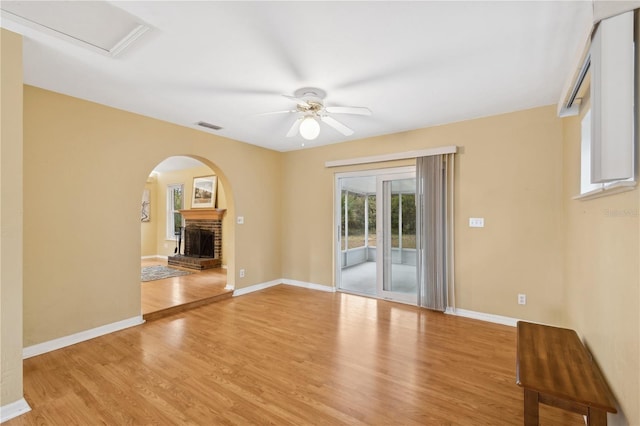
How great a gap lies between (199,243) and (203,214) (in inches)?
28.7

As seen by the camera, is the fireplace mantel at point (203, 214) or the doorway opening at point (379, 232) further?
the fireplace mantel at point (203, 214)

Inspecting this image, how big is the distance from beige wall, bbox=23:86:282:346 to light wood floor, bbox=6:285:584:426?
0.39 m

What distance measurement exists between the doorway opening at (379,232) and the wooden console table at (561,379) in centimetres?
231

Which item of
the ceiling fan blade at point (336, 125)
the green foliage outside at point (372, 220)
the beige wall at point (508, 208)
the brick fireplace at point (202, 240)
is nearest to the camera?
the ceiling fan blade at point (336, 125)

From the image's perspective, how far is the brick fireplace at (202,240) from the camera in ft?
22.5

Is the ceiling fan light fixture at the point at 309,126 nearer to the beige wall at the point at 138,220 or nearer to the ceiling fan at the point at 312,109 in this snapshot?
the ceiling fan at the point at 312,109

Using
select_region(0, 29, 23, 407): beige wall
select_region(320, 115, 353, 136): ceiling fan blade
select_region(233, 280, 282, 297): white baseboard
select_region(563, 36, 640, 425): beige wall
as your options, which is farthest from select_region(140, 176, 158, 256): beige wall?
select_region(563, 36, 640, 425): beige wall

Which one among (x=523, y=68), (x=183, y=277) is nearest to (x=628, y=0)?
(x=523, y=68)

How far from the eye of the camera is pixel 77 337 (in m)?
3.04

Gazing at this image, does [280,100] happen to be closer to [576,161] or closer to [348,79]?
[348,79]

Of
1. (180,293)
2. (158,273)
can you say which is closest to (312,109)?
(180,293)

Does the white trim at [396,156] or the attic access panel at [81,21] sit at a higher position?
the attic access panel at [81,21]

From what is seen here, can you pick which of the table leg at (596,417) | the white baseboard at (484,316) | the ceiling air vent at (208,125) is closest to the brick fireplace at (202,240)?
the ceiling air vent at (208,125)

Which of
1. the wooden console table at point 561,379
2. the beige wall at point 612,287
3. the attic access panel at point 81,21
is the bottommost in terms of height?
the wooden console table at point 561,379
